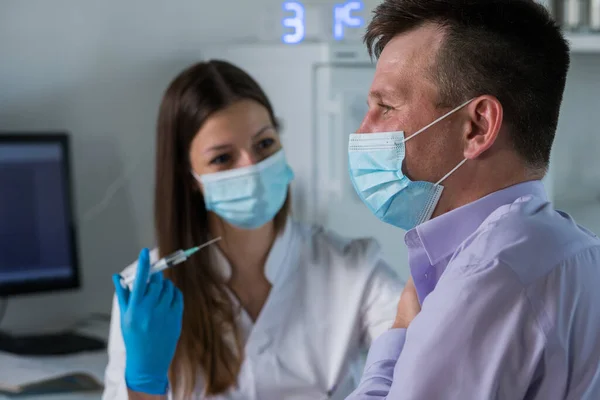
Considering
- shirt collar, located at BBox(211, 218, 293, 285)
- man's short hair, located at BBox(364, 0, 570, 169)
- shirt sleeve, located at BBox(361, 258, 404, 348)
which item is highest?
man's short hair, located at BBox(364, 0, 570, 169)

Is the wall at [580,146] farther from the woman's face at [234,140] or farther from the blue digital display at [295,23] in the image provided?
the woman's face at [234,140]

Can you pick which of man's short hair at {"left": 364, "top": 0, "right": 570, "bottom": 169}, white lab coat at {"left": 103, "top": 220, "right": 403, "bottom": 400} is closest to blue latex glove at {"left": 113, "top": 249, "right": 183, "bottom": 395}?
white lab coat at {"left": 103, "top": 220, "right": 403, "bottom": 400}

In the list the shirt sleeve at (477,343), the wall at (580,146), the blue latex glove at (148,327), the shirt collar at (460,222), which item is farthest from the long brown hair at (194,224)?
the wall at (580,146)

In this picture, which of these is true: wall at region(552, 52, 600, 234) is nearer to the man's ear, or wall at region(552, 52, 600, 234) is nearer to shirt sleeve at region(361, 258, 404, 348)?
shirt sleeve at region(361, 258, 404, 348)

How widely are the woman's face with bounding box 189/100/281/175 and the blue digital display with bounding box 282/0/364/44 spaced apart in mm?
519

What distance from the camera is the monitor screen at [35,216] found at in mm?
2113

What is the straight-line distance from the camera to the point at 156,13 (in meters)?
2.44

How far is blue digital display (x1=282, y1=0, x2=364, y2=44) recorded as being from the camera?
222 cm

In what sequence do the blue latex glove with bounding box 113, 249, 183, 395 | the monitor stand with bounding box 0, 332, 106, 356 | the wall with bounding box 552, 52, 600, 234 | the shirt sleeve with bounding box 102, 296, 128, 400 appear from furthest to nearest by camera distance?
the wall with bounding box 552, 52, 600, 234 → the monitor stand with bounding box 0, 332, 106, 356 → the shirt sleeve with bounding box 102, 296, 128, 400 → the blue latex glove with bounding box 113, 249, 183, 395

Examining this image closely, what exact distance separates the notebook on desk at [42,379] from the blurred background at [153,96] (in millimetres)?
304

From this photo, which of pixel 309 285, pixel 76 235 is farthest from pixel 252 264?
pixel 76 235

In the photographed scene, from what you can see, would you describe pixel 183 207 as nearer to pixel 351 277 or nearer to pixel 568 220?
pixel 351 277

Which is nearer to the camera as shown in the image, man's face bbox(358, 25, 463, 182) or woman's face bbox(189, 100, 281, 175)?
man's face bbox(358, 25, 463, 182)

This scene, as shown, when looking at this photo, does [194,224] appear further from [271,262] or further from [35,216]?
[35,216]
